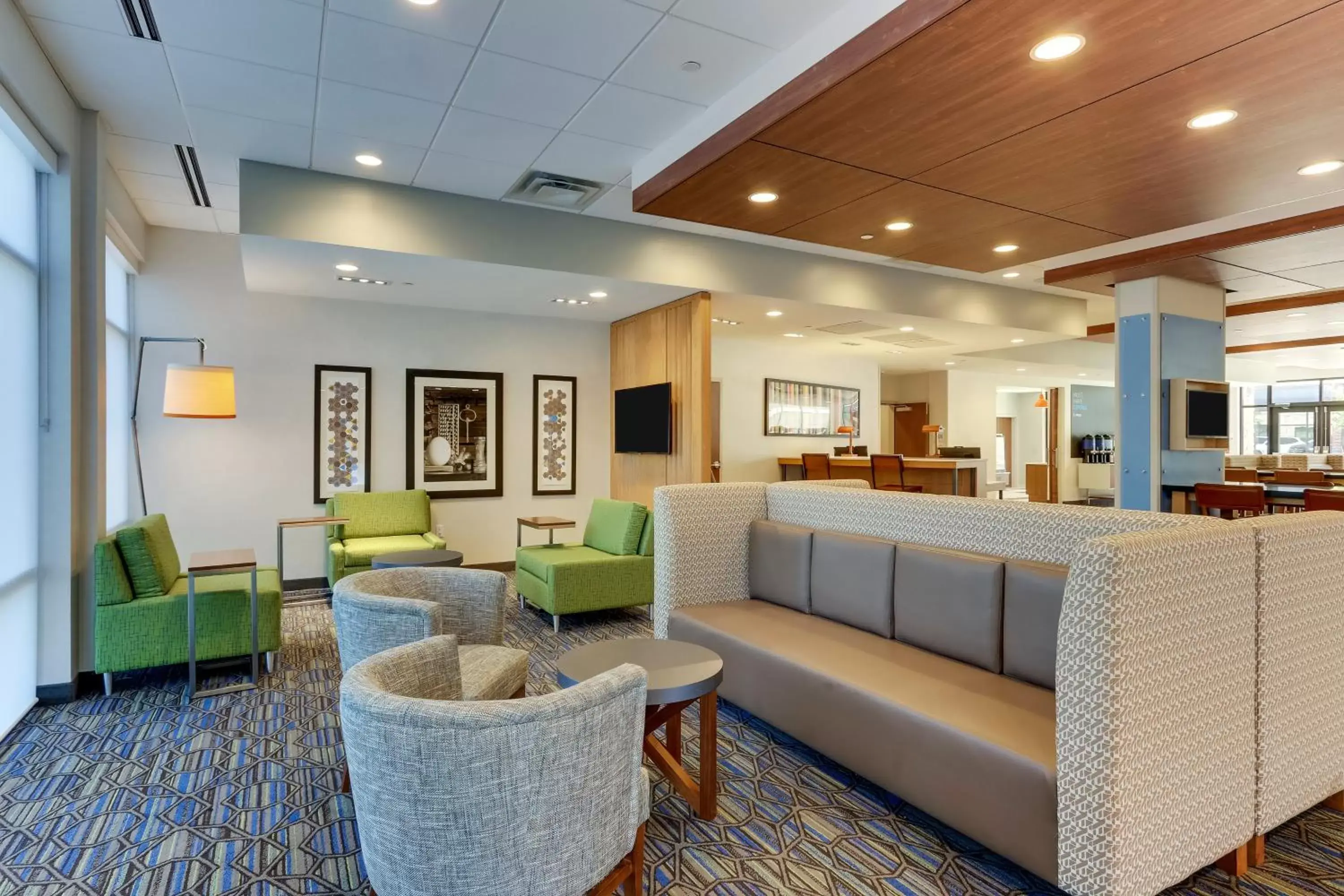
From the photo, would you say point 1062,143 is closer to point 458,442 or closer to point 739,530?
point 739,530

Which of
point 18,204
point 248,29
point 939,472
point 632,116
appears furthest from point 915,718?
point 939,472

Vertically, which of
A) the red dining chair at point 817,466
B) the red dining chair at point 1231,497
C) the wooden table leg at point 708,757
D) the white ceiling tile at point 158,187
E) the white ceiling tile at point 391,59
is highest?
the white ceiling tile at point 158,187

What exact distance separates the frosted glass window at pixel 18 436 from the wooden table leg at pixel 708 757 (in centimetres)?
327

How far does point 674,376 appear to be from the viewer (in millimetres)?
6605

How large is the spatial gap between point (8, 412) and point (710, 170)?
3.59 m

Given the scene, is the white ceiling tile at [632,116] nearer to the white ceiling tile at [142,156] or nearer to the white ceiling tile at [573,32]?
the white ceiling tile at [573,32]

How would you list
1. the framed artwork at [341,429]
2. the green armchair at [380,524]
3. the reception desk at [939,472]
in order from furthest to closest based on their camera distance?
the reception desk at [939,472]
the framed artwork at [341,429]
the green armchair at [380,524]

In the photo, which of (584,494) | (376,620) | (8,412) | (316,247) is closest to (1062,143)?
(376,620)

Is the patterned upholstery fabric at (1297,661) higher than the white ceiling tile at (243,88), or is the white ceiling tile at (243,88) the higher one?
the white ceiling tile at (243,88)

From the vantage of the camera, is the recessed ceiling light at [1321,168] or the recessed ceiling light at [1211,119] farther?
the recessed ceiling light at [1321,168]

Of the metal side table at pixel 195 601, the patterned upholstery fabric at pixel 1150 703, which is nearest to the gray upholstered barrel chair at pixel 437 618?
the metal side table at pixel 195 601

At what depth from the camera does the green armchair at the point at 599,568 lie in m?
5.07

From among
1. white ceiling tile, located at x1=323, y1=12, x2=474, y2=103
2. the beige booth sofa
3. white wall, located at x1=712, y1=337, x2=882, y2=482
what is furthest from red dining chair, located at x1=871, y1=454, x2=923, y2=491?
white ceiling tile, located at x1=323, y1=12, x2=474, y2=103

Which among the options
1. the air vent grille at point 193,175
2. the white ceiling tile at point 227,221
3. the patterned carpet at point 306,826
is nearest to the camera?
the patterned carpet at point 306,826
